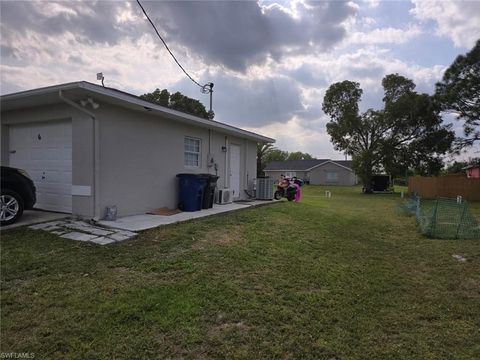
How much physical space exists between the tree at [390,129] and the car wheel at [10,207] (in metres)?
26.7

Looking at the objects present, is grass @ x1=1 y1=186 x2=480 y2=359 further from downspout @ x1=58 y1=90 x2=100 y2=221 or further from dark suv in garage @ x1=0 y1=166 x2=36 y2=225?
downspout @ x1=58 y1=90 x2=100 y2=221

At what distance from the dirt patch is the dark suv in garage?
3.32 metres

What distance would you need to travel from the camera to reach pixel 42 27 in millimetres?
7141

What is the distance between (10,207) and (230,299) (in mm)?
4613

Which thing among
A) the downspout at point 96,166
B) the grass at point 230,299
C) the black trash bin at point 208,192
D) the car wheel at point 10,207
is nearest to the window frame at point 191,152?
the black trash bin at point 208,192

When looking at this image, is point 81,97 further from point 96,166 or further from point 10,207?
point 10,207

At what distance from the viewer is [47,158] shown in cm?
741

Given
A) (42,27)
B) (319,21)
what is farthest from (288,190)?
(42,27)

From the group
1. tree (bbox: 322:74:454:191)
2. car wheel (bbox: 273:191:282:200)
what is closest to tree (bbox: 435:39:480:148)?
tree (bbox: 322:74:454:191)

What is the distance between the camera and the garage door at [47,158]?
7.04 meters

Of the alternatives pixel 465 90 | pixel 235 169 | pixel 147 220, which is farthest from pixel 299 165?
pixel 147 220

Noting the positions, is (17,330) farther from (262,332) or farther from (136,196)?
(136,196)

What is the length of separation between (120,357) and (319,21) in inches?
369

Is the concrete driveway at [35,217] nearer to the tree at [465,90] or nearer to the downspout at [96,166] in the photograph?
the downspout at [96,166]
